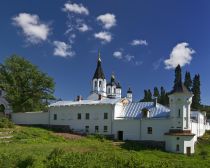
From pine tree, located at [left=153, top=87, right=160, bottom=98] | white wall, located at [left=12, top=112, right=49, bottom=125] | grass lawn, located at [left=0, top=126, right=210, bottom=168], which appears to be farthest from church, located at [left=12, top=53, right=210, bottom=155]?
pine tree, located at [left=153, top=87, right=160, bottom=98]

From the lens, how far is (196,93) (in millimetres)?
80188

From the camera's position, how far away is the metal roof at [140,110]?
42.6m

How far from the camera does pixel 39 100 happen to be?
55.6 meters

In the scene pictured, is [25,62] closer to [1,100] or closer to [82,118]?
[1,100]

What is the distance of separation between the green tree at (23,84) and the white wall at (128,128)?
15.3 meters

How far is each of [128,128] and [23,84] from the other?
1919 cm

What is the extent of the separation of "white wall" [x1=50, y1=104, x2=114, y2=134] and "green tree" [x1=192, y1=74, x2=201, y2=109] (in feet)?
123

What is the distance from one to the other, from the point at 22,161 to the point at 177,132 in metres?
19.4

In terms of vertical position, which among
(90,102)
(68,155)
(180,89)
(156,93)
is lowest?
(68,155)

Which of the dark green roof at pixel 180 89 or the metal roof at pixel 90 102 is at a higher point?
the dark green roof at pixel 180 89

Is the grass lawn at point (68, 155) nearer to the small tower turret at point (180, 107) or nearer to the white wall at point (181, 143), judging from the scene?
the white wall at point (181, 143)

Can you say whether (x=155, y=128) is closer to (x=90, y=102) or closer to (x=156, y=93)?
(x=90, y=102)

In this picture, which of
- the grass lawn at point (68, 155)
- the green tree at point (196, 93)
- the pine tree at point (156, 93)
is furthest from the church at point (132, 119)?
the pine tree at point (156, 93)

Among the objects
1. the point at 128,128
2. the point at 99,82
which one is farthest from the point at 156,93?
the point at 128,128
